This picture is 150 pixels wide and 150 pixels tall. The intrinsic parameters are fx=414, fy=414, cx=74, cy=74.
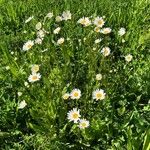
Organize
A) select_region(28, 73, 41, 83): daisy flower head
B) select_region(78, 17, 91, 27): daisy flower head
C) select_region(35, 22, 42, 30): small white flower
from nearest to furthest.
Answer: select_region(28, 73, 41, 83): daisy flower head, select_region(78, 17, 91, 27): daisy flower head, select_region(35, 22, 42, 30): small white flower

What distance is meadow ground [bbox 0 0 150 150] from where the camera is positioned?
2.96m

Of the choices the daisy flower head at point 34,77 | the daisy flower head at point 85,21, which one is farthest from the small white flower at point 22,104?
the daisy flower head at point 85,21

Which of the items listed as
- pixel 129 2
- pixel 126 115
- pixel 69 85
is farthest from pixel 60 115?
pixel 129 2

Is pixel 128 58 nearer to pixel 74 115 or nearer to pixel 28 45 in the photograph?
pixel 74 115

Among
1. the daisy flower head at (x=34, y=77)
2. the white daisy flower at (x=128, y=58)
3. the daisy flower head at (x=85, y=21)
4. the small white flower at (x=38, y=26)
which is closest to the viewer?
the daisy flower head at (x=34, y=77)

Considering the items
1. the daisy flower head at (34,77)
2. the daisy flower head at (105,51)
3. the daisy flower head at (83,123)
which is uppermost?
the daisy flower head at (105,51)

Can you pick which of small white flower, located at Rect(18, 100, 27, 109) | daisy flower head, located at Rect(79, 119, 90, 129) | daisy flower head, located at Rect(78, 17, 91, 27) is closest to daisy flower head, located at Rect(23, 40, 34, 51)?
daisy flower head, located at Rect(78, 17, 91, 27)

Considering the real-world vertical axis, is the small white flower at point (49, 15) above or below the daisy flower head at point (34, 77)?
above

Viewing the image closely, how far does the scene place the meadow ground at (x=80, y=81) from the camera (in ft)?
9.71

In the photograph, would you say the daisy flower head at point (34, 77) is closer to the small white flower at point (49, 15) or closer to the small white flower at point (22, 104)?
the small white flower at point (22, 104)

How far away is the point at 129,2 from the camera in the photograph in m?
4.11

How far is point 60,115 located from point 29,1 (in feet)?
5.75

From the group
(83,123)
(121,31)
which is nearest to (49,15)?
(121,31)

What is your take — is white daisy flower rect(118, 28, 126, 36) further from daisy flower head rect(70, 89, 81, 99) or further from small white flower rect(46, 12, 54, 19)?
daisy flower head rect(70, 89, 81, 99)
